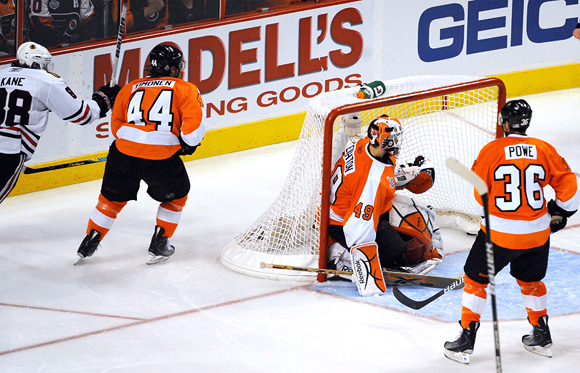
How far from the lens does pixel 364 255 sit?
15.5 ft

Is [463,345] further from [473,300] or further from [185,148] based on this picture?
[185,148]

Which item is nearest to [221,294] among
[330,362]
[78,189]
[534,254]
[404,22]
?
[330,362]

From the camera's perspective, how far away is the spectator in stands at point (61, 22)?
6.51 m

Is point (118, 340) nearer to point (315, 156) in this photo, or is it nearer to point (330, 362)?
point (330, 362)

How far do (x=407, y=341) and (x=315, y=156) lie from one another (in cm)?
121

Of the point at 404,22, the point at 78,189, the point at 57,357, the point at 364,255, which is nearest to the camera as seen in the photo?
the point at 57,357

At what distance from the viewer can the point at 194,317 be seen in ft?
15.1

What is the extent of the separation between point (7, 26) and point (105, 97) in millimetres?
1310

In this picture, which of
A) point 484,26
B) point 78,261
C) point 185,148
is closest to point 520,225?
point 185,148

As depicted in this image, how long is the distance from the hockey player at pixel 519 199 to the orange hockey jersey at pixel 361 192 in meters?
0.82

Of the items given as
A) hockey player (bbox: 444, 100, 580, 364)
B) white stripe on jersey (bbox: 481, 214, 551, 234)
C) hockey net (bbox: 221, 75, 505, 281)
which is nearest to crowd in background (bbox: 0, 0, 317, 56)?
hockey net (bbox: 221, 75, 505, 281)

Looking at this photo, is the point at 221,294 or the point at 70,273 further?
the point at 70,273

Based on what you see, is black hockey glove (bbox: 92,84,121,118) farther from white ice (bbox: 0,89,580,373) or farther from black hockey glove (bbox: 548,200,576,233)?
black hockey glove (bbox: 548,200,576,233)

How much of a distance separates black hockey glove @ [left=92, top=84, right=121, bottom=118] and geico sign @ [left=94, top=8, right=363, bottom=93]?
1.25 meters
